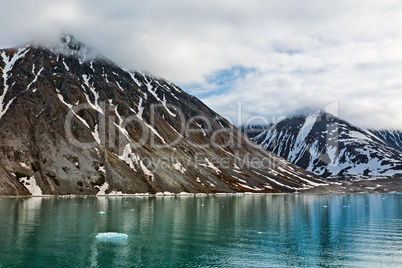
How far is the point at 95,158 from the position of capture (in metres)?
200

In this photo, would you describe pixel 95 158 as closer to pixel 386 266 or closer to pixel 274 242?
pixel 274 242

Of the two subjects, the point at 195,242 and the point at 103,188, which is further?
the point at 103,188

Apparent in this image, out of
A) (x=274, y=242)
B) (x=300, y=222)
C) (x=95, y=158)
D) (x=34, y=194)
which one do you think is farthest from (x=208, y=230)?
(x=95, y=158)

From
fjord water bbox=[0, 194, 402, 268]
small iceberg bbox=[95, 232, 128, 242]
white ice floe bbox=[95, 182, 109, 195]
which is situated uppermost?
white ice floe bbox=[95, 182, 109, 195]

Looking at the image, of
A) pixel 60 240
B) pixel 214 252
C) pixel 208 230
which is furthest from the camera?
pixel 208 230

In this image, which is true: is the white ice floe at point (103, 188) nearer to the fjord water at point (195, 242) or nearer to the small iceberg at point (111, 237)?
the fjord water at point (195, 242)

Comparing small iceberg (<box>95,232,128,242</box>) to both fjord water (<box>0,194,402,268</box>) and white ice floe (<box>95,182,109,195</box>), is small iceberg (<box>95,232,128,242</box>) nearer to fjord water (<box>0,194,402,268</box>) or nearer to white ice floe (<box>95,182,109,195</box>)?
fjord water (<box>0,194,402,268</box>)

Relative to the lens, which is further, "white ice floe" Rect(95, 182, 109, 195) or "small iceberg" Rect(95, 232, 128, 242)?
"white ice floe" Rect(95, 182, 109, 195)

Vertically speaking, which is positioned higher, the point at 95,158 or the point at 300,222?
the point at 95,158

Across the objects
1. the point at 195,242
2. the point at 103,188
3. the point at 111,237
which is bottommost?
the point at 195,242

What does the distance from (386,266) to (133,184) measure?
522ft

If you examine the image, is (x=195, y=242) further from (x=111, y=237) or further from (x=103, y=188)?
(x=103, y=188)

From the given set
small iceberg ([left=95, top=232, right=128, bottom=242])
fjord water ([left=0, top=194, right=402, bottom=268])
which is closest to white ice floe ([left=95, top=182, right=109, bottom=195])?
fjord water ([left=0, top=194, right=402, bottom=268])

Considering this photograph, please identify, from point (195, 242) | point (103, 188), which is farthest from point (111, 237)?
point (103, 188)
